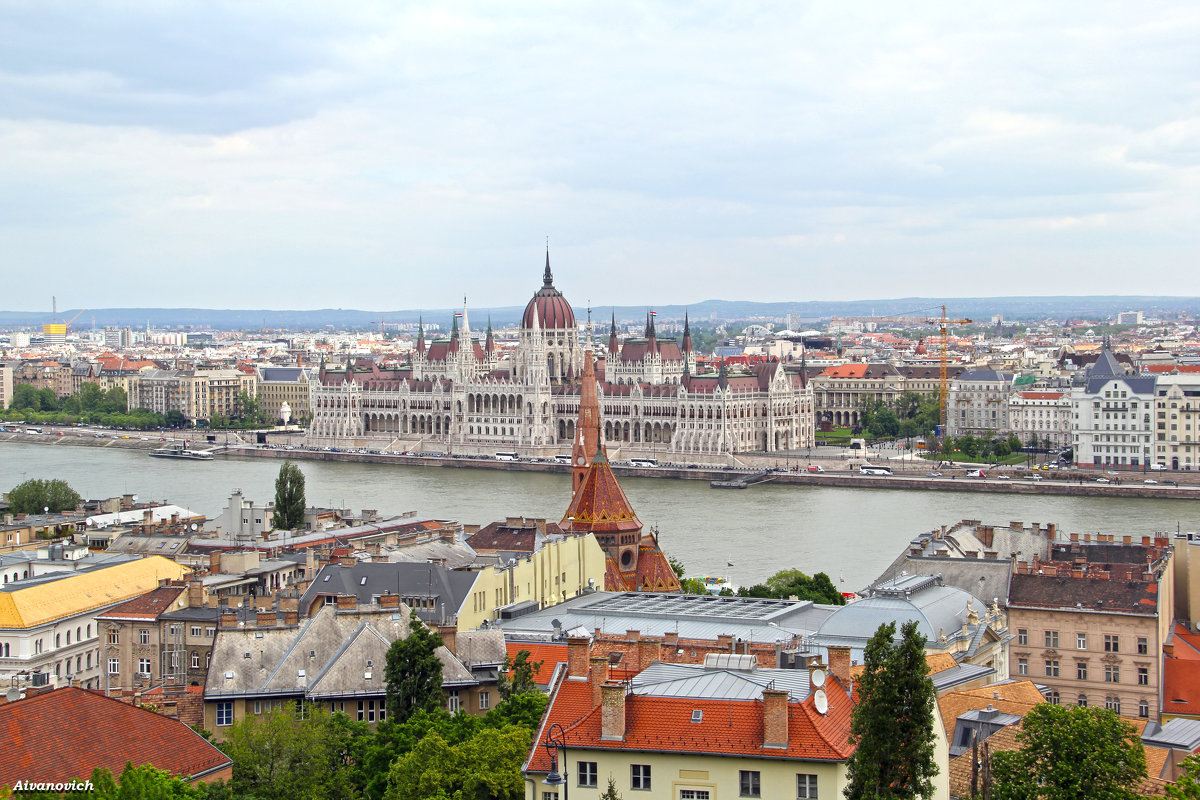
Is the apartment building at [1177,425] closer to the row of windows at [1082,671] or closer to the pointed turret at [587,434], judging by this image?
the pointed turret at [587,434]

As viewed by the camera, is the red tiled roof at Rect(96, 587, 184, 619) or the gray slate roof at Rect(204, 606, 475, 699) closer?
the gray slate roof at Rect(204, 606, 475, 699)

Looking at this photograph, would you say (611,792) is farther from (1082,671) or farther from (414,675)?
(1082,671)

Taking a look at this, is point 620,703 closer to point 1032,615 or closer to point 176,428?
point 1032,615

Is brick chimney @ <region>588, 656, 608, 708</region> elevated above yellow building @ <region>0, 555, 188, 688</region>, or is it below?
above

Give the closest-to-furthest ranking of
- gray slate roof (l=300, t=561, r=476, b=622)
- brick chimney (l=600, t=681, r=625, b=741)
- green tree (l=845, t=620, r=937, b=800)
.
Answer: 1. green tree (l=845, t=620, r=937, b=800)
2. brick chimney (l=600, t=681, r=625, b=741)
3. gray slate roof (l=300, t=561, r=476, b=622)

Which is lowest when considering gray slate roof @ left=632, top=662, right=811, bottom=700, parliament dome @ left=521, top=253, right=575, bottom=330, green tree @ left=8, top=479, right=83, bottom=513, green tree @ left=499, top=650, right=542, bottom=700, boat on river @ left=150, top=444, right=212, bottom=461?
boat on river @ left=150, top=444, right=212, bottom=461

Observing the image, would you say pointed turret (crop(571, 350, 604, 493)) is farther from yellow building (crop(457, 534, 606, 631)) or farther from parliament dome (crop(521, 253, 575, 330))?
parliament dome (crop(521, 253, 575, 330))

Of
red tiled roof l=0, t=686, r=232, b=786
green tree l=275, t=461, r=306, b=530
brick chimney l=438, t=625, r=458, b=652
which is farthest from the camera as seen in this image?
green tree l=275, t=461, r=306, b=530

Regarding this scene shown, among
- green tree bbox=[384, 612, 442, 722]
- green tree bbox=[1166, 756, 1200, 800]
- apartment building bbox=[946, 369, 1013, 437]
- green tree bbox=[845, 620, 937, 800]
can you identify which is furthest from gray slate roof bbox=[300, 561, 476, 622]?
apartment building bbox=[946, 369, 1013, 437]
